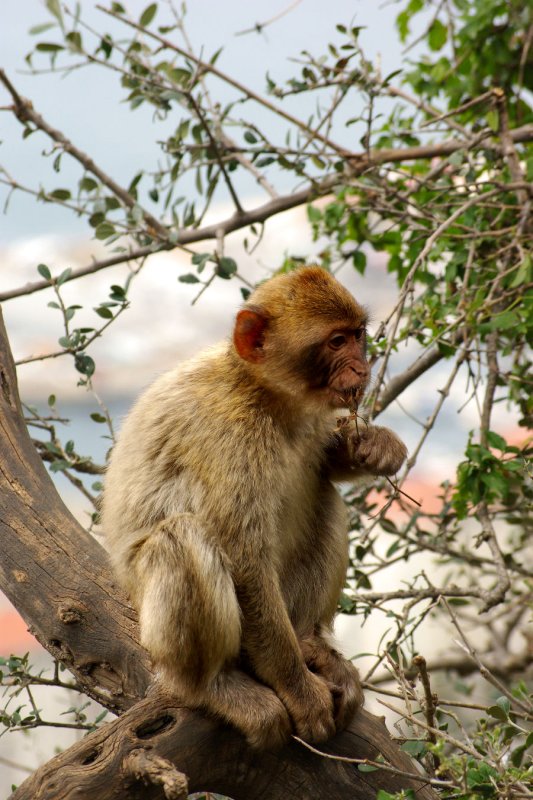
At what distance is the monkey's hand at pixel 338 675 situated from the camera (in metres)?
3.34

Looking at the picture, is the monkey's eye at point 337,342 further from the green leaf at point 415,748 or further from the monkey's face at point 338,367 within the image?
the green leaf at point 415,748

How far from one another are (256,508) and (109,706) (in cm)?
97

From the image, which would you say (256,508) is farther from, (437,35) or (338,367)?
(437,35)

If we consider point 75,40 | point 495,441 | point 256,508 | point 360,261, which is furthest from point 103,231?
point 495,441

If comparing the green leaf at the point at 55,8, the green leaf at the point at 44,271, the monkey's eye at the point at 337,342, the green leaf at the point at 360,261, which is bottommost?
the monkey's eye at the point at 337,342

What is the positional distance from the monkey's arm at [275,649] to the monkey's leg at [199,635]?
0.21ft

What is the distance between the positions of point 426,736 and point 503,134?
3.00 m

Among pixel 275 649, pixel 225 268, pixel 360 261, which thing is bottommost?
pixel 275 649

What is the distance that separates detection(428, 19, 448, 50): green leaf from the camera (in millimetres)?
5781

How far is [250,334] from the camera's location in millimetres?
3607

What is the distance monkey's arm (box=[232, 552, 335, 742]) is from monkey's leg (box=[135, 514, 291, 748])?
0.06 meters

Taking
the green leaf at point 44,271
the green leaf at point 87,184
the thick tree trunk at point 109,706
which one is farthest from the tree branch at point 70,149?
the thick tree trunk at point 109,706

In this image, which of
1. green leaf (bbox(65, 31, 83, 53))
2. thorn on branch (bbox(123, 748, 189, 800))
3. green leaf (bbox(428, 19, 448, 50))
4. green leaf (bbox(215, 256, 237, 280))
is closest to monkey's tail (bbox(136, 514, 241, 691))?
thorn on branch (bbox(123, 748, 189, 800))

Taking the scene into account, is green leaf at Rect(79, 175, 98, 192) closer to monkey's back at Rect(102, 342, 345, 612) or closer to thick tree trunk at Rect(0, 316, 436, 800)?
thick tree trunk at Rect(0, 316, 436, 800)
